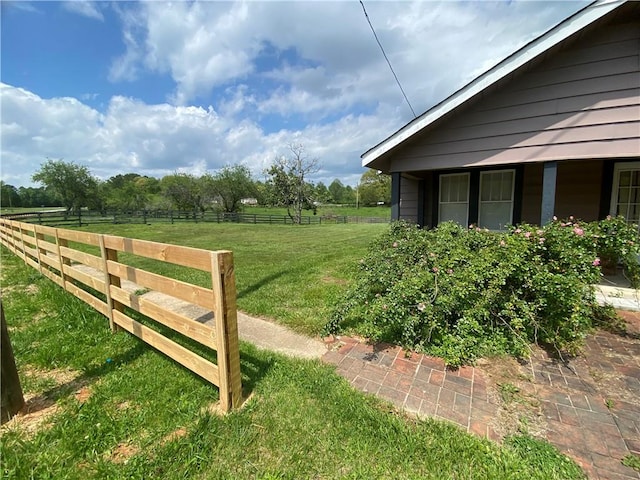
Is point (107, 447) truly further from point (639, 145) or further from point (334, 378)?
point (639, 145)

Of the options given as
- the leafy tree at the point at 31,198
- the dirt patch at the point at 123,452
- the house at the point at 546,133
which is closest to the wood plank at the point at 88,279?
the dirt patch at the point at 123,452

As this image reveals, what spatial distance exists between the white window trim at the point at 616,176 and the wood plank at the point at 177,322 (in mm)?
6740

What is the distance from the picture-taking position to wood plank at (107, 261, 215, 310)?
218 cm

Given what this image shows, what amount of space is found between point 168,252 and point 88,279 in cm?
248

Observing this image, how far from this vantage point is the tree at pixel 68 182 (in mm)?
33406

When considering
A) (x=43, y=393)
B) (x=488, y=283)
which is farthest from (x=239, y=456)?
(x=488, y=283)

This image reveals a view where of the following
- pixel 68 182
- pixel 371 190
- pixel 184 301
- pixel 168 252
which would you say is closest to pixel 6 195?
pixel 68 182

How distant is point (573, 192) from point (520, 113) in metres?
2.09

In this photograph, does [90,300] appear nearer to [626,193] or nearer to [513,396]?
[513,396]

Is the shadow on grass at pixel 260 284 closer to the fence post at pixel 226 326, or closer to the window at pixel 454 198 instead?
the fence post at pixel 226 326

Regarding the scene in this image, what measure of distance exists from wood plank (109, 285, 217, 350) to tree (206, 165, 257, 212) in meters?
→ 40.6

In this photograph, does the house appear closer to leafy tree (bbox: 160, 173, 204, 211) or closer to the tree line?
the tree line

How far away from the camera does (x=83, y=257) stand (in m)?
4.00

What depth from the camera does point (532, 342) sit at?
10.5 feet
